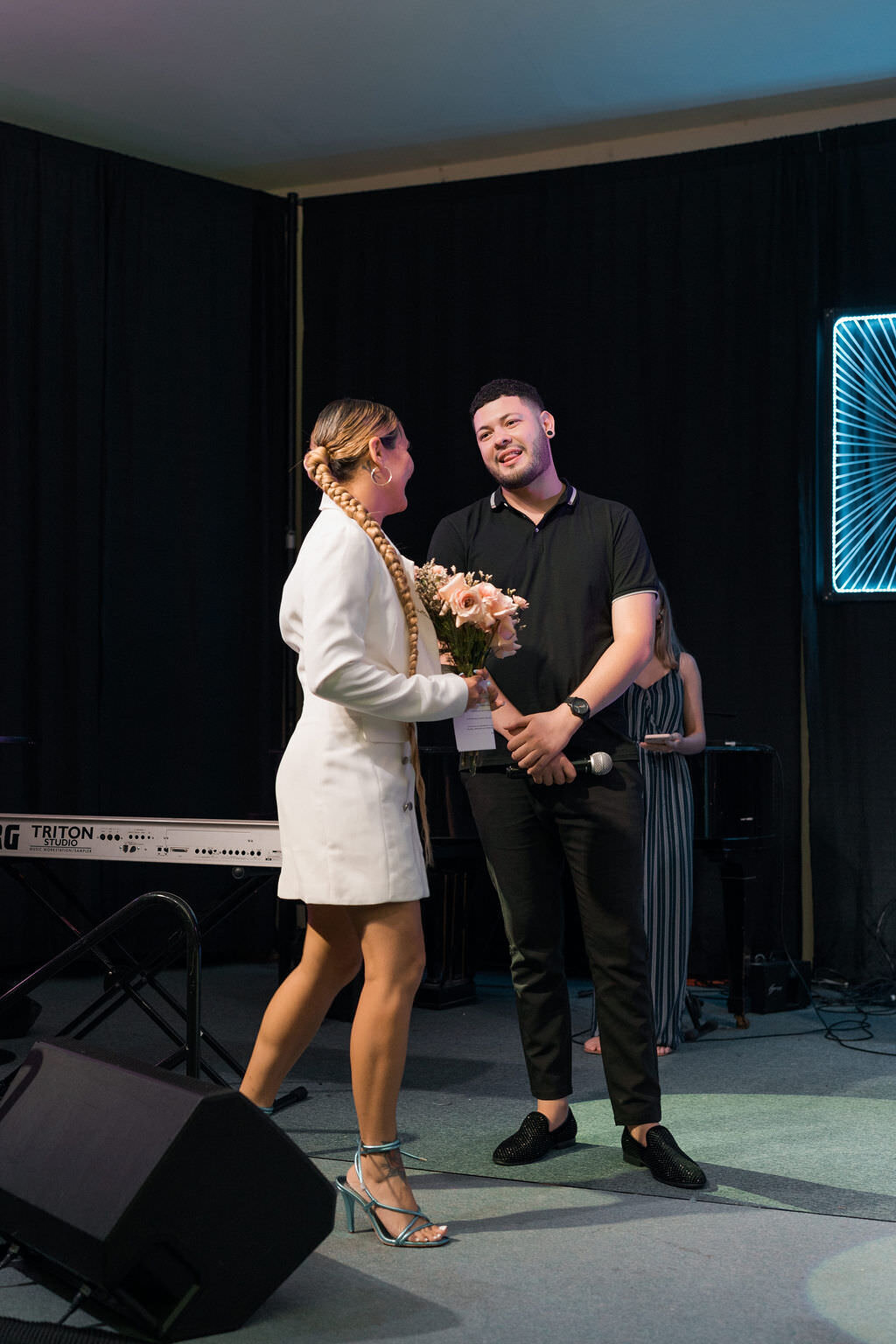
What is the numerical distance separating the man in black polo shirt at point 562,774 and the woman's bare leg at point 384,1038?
535 mm

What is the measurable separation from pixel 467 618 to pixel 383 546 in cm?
22

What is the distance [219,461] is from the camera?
21.6 feet

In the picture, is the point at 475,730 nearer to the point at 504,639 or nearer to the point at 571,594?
the point at 504,639

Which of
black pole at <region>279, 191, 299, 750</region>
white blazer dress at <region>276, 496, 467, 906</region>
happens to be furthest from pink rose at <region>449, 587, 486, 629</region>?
black pole at <region>279, 191, 299, 750</region>

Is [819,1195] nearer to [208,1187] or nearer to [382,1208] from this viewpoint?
[382,1208]

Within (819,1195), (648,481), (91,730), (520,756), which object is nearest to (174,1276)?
(520,756)

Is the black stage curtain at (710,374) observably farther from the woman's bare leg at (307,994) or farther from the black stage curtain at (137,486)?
the woman's bare leg at (307,994)

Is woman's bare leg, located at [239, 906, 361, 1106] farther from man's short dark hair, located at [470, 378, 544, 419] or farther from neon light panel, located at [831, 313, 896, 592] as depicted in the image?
neon light panel, located at [831, 313, 896, 592]

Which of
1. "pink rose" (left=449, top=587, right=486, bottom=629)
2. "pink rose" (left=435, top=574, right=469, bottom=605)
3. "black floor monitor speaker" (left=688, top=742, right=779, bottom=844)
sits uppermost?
"pink rose" (left=435, top=574, right=469, bottom=605)

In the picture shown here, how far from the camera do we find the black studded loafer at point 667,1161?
2.88 m

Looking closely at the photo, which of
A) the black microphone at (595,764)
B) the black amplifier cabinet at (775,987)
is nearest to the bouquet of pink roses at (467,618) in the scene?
the black microphone at (595,764)

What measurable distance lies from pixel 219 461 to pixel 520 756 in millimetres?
4133

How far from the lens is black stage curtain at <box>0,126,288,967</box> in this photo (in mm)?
5934

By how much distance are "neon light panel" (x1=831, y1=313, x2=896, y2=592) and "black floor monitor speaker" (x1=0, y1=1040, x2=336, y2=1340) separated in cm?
437
